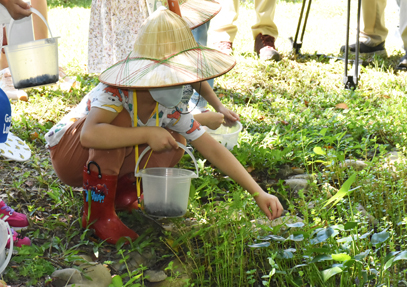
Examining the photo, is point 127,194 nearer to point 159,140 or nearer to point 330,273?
point 159,140

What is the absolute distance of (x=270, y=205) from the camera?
68.7 inches

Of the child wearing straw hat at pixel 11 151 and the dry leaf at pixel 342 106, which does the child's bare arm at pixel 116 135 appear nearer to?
the child wearing straw hat at pixel 11 151

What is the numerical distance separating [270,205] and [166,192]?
416 millimetres

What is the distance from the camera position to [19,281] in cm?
157

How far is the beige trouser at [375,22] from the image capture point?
14.8 ft

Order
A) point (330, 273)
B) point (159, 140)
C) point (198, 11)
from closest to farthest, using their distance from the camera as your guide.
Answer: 1. point (330, 273)
2. point (159, 140)
3. point (198, 11)

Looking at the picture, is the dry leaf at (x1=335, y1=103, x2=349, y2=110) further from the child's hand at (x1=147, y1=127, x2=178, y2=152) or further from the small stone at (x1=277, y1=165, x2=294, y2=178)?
the child's hand at (x1=147, y1=127, x2=178, y2=152)

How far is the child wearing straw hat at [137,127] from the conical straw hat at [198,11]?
20.2 inches

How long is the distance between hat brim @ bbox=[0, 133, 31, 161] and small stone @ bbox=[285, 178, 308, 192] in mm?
1295

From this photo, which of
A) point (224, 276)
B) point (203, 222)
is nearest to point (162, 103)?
point (203, 222)

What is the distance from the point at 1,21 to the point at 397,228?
77.5 inches

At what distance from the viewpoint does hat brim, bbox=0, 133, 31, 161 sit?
61.0 inches

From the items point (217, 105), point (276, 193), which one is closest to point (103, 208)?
point (217, 105)

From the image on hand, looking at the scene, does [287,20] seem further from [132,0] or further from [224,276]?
[224,276]
